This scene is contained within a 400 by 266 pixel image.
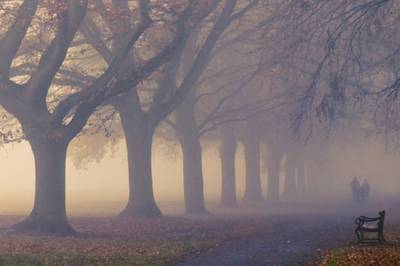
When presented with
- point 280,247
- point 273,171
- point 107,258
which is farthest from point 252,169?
point 107,258

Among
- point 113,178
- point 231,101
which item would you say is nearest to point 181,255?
point 231,101

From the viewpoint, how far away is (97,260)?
16281 mm

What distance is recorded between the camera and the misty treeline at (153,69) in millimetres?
22688

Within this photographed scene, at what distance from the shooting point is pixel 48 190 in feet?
79.8

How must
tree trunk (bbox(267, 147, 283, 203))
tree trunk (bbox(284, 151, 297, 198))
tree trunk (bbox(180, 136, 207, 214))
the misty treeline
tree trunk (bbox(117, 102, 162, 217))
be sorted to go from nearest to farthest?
the misty treeline
tree trunk (bbox(117, 102, 162, 217))
tree trunk (bbox(180, 136, 207, 214))
tree trunk (bbox(267, 147, 283, 203))
tree trunk (bbox(284, 151, 297, 198))

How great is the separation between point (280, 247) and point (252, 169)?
36.7 metres

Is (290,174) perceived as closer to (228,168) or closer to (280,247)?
(228,168)

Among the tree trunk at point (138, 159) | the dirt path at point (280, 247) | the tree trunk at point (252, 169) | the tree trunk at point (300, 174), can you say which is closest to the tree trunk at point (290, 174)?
the tree trunk at point (300, 174)

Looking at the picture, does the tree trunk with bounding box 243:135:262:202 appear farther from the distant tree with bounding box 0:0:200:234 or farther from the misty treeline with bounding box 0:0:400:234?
the distant tree with bounding box 0:0:200:234

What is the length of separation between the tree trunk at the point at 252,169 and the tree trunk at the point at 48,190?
31.4 meters

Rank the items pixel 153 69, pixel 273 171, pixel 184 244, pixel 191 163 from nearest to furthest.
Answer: pixel 184 244, pixel 153 69, pixel 191 163, pixel 273 171

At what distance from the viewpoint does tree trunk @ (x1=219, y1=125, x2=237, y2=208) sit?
4953 centimetres

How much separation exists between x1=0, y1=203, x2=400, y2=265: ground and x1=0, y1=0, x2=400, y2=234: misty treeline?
2.93 meters

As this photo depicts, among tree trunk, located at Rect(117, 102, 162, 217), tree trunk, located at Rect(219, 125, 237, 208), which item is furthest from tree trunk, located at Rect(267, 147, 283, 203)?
tree trunk, located at Rect(117, 102, 162, 217)
